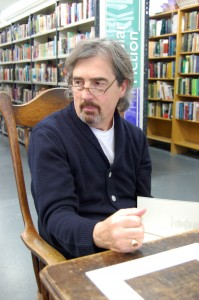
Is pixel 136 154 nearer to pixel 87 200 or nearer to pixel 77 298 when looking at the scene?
pixel 87 200

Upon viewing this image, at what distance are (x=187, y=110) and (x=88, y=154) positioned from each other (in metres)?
4.19

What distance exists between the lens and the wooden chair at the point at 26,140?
3.04 ft

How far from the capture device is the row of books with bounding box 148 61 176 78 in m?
5.33

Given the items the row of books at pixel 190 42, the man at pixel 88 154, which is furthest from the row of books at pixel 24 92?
the man at pixel 88 154

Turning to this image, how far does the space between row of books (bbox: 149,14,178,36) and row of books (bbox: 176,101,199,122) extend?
112 cm

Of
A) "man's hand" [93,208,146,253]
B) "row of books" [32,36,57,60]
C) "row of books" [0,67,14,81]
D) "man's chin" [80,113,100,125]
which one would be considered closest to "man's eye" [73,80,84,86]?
"man's chin" [80,113,100,125]

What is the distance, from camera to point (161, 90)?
5590mm

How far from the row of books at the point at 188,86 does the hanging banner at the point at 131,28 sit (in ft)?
5.47

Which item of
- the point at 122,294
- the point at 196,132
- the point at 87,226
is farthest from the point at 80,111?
the point at 196,132

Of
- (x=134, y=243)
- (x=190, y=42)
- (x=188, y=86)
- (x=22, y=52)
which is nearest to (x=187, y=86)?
(x=188, y=86)

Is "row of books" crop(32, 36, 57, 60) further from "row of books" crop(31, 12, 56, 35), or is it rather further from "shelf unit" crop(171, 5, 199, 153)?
"shelf unit" crop(171, 5, 199, 153)

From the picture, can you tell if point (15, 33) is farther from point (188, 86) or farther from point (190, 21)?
point (188, 86)

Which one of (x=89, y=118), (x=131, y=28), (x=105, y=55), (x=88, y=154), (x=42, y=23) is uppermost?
(x=42, y=23)

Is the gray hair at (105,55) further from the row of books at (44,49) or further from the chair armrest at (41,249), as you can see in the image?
the row of books at (44,49)
